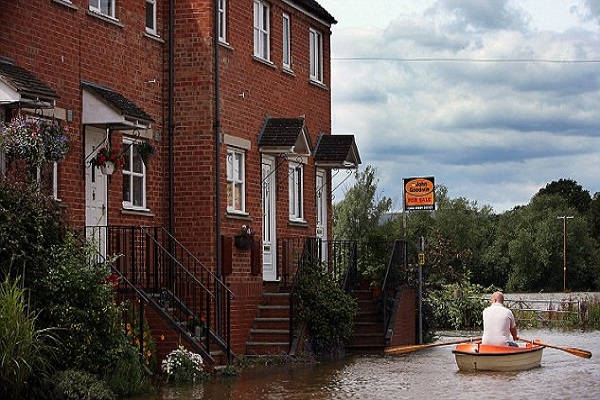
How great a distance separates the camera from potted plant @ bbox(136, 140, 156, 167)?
22.5m

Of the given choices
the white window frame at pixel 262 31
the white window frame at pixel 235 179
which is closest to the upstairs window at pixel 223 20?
the white window frame at pixel 262 31

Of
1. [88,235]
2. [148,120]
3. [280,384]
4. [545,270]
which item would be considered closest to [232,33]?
[148,120]

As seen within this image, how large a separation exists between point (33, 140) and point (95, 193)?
3841 millimetres

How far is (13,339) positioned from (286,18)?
1548 cm

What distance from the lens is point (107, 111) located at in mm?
21109

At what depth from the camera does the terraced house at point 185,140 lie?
67.9ft

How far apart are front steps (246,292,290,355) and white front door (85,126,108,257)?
463 centimetres

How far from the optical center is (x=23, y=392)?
15742 mm

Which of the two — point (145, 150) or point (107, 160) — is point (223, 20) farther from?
point (107, 160)

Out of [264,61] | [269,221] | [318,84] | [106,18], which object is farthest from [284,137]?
[106,18]

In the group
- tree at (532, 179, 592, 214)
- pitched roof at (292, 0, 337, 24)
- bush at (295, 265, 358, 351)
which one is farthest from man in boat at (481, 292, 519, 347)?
tree at (532, 179, 592, 214)

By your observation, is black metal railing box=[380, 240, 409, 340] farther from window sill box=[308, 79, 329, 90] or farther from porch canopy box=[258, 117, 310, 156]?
window sill box=[308, 79, 329, 90]

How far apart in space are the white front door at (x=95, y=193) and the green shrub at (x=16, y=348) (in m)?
5.44

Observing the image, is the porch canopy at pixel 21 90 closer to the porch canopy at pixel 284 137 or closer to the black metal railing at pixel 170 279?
the black metal railing at pixel 170 279
